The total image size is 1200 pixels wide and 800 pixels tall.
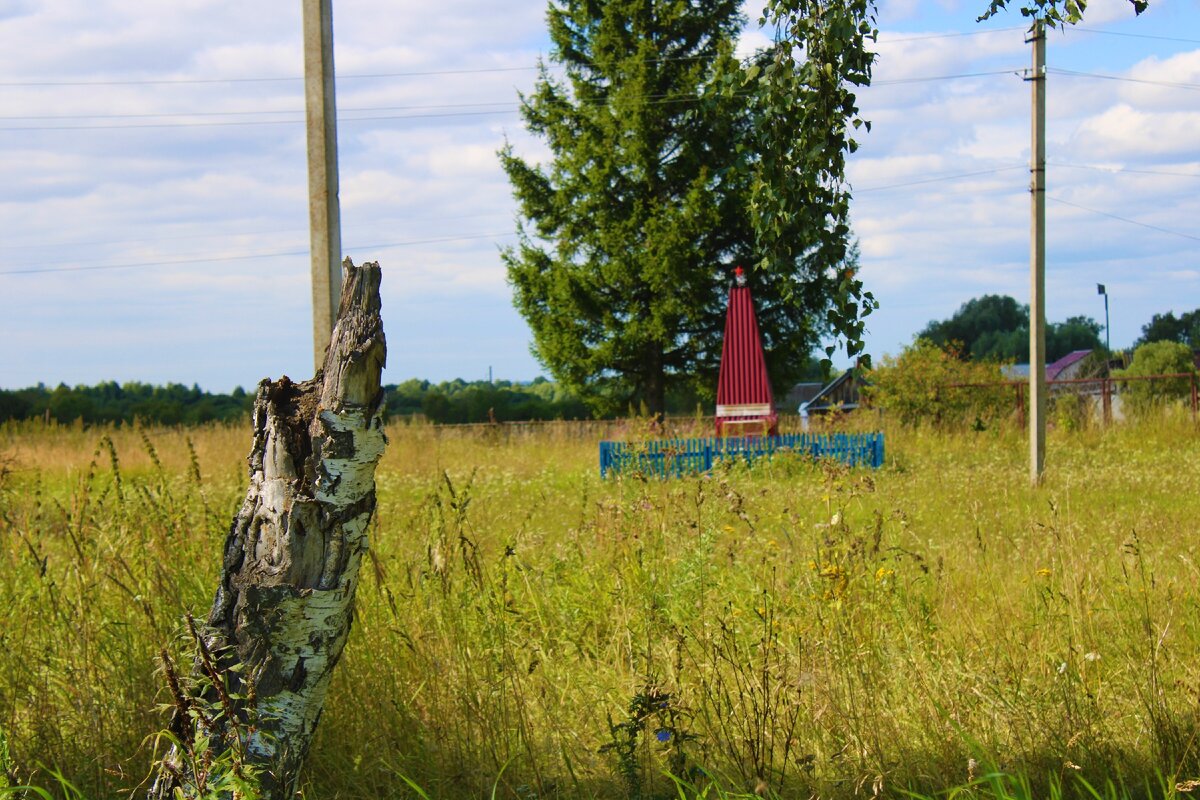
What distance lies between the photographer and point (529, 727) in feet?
11.7

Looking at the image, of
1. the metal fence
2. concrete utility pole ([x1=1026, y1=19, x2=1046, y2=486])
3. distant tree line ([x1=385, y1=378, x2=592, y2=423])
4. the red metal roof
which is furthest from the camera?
distant tree line ([x1=385, y1=378, x2=592, y2=423])

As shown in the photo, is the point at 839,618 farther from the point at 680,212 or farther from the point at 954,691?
the point at 680,212

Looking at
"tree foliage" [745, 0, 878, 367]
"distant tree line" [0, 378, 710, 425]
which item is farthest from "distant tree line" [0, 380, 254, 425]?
"tree foliage" [745, 0, 878, 367]

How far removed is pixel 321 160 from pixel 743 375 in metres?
8.93

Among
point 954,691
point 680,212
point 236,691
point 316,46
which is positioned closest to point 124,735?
point 236,691

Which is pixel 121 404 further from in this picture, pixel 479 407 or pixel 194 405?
pixel 479 407

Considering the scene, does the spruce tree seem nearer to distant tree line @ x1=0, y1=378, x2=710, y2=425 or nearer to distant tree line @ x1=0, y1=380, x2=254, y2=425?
distant tree line @ x1=0, y1=378, x2=710, y2=425

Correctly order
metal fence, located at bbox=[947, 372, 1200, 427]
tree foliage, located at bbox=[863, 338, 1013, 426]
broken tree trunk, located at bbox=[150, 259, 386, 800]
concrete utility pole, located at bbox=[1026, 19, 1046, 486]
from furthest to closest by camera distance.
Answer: metal fence, located at bbox=[947, 372, 1200, 427]
tree foliage, located at bbox=[863, 338, 1013, 426]
concrete utility pole, located at bbox=[1026, 19, 1046, 486]
broken tree trunk, located at bbox=[150, 259, 386, 800]

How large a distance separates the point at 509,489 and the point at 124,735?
7.54 metres

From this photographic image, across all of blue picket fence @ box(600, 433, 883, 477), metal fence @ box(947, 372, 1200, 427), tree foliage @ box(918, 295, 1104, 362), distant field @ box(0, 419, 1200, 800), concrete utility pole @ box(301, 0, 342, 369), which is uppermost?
tree foliage @ box(918, 295, 1104, 362)

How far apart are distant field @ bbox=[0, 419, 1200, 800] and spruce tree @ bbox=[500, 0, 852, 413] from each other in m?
15.4

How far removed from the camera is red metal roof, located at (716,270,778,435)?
14992mm

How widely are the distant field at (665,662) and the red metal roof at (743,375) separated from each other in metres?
8.72

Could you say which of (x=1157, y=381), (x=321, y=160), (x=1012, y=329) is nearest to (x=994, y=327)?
(x=1012, y=329)
